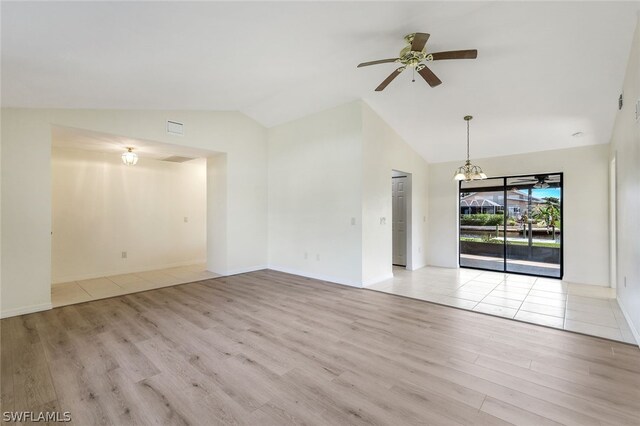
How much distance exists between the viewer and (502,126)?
195 inches

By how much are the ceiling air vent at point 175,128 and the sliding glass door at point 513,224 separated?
610 centimetres

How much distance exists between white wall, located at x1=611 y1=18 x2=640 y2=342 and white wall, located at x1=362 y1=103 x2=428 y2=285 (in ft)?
10.2

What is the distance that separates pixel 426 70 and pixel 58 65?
372 cm

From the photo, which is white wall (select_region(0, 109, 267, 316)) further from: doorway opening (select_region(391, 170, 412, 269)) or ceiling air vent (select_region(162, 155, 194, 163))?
doorway opening (select_region(391, 170, 412, 269))

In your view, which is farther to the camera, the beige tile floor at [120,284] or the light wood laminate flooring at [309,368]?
the beige tile floor at [120,284]

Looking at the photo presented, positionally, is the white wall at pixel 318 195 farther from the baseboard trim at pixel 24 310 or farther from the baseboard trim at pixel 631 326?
the baseboard trim at pixel 24 310

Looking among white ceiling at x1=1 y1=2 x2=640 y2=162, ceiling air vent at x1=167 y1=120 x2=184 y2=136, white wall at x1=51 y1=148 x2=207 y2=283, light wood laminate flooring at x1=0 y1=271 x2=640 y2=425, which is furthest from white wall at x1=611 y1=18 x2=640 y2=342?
white wall at x1=51 y1=148 x2=207 y2=283

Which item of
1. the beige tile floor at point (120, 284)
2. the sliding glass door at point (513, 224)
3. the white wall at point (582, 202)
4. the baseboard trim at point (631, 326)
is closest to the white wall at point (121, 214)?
the beige tile floor at point (120, 284)

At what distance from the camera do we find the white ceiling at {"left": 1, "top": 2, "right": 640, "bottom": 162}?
2.48 m

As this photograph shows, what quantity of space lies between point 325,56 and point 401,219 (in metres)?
4.28

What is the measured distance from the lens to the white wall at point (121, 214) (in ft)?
17.3

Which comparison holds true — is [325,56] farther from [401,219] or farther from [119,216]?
[119,216]

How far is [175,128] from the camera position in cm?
489

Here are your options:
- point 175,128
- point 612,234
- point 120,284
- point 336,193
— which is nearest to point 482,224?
point 612,234
